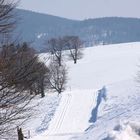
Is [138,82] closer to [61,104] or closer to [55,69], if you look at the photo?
[61,104]

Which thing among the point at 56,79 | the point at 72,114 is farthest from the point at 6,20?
the point at 56,79

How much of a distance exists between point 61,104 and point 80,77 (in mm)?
30160

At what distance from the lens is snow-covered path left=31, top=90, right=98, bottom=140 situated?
129 feet

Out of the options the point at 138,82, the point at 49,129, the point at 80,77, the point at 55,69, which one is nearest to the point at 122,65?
the point at 80,77

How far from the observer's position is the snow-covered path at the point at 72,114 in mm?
39344

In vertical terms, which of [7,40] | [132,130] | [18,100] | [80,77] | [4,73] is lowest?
[80,77]

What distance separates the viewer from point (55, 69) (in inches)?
2972

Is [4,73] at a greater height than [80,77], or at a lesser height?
greater

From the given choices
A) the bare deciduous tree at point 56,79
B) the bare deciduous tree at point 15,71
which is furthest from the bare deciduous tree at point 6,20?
the bare deciduous tree at point 56,79

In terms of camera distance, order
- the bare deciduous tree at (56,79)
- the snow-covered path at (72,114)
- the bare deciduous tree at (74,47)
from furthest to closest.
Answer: the bare deciduous tree at (74,47)
the bare deciduous tree at (56,79)
the snow-covered path at (72,114)

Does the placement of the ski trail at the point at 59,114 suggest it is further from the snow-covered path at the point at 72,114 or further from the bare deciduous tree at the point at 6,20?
the bare deciduous tree at the point at 6,20

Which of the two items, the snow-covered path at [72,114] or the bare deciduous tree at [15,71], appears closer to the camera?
the bare deciduous tree at [15,71]

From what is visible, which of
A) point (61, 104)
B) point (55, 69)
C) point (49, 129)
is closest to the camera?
point (49, 129)

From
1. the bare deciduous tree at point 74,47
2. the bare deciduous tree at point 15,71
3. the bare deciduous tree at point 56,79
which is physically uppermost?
the bare deciduous tree at point 15,71
